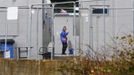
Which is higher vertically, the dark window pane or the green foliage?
the dark window pane

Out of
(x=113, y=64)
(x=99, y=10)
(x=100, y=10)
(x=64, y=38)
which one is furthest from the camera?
(x=64, y=38)

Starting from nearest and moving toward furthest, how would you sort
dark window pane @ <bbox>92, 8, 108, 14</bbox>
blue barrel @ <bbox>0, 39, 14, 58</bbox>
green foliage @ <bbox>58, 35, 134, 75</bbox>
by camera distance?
green foliage @ <bbox>58, 35, 134, 75</bbox>, dark window pane @ <bbox>92, 8, 108, 14</bbox>, blue barrel @ <bbox>0, 39, 14, 58</bbox>

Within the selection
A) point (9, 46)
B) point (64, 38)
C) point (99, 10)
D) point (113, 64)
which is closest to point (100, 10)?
point (99, 10)

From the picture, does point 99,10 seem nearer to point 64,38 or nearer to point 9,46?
point 64,38

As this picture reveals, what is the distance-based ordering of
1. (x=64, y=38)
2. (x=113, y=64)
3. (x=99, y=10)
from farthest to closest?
(x=64, y=38)
(x=99, y=10)
(x=113, y=64)

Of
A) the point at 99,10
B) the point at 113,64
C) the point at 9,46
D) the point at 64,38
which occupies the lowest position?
the point at 113,64

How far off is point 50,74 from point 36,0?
8.53 meters

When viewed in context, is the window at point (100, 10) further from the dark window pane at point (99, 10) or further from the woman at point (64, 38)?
the woman at point (64, 38)

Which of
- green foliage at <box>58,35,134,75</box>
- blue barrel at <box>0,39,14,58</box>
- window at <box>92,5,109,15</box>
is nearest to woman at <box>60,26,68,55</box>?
window at <box>92,5,109,15</box>

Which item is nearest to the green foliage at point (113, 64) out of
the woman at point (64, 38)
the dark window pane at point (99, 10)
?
the dark window pane at point (99, 10)

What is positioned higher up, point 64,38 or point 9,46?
point 64,38

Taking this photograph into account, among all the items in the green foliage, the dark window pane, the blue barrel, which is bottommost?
the green foliage

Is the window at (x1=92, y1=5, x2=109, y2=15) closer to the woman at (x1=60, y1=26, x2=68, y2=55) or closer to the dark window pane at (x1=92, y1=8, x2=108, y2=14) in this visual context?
the dark window pane at (x1=92, y1=8, x2=108, y2=14)

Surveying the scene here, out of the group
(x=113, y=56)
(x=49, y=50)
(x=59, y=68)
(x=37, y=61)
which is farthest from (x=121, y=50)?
(x=49, y=50)
